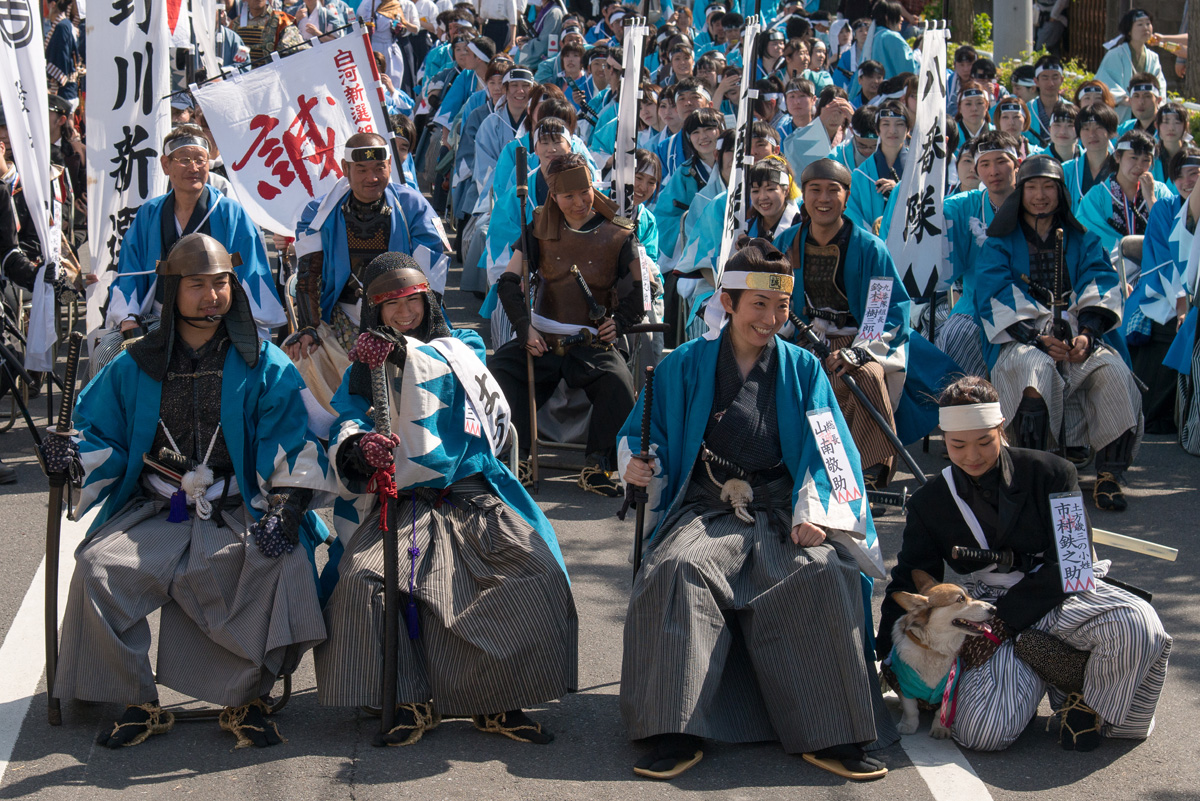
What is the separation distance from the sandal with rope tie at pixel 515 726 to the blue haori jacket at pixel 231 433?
82 cm

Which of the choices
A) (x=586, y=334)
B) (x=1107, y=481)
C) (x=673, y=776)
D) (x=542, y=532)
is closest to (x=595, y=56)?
(x=586, y=334)

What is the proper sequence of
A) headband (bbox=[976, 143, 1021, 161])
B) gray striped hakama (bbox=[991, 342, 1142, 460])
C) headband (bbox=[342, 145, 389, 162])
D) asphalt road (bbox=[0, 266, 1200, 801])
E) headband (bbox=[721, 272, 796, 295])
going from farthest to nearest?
headband (bbox=[976, 143, 1021, 161]) → gray striped hakama (bbox=[991, 342, 1142, 460]) → headband (bbox=[342, 145, 389, 162]) → headband (bbox=[721, 272, 796, 295]) → asphalt road (bbox=[0, 266, 1200, 801])

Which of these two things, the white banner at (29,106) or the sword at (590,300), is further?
the sword at (590,300)

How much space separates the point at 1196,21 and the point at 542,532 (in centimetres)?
1117

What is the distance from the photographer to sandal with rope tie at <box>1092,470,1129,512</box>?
641 cm

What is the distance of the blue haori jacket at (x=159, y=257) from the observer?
Result: 6.23 metres

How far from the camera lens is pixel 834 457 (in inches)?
169

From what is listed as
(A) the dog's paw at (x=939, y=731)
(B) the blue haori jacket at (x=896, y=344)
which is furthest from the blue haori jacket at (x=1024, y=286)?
(A) the dog's paw at (x=939, y=731)

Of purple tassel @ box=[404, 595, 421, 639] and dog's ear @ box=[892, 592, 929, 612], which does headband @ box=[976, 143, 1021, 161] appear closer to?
dog's ear @ box=[892, 592, 929, 612]

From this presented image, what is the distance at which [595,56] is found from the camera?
1331 centimetres

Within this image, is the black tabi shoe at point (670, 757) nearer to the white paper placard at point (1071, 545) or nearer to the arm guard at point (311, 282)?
the white paper placard at point (1071, 545)

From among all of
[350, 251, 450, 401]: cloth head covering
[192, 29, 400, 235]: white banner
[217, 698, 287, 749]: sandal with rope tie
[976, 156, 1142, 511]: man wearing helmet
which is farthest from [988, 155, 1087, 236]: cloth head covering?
[217, 698, 287, 749]: sandal with rope tie

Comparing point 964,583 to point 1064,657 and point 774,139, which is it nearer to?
point 1064,657

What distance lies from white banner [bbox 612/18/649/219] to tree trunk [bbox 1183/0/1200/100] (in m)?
7.13
